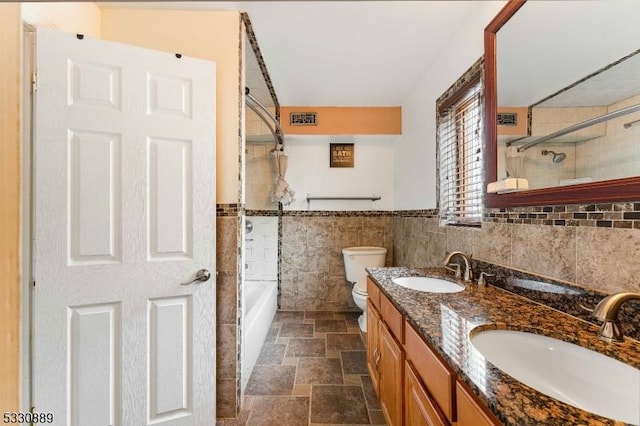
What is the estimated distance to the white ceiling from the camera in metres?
1.56

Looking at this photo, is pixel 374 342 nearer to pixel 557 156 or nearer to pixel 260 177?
pixel 557 156

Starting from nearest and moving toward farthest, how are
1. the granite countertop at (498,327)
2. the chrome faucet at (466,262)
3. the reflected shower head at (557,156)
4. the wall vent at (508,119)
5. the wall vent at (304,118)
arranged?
1. the granite countertop at (498,327)
2. the reflected shower head at (557,156)
3. the wall vent at (508,119)
4. the chrome faucet at (466,262)
5. the wall vent at (304,118)

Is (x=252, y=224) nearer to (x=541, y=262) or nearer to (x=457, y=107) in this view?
A: (x=457, y=107)

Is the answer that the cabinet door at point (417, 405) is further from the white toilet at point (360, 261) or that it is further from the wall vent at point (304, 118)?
the wall vent at point (304, 118)

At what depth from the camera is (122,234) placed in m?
1.26

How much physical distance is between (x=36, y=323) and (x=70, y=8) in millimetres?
1613

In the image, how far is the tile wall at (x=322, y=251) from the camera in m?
3.19

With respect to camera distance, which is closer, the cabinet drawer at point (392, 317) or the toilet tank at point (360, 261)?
the cabinet drawer at point (392, 317)

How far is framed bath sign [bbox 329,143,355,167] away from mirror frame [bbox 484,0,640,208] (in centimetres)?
191

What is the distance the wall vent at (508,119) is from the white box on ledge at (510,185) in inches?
11.4

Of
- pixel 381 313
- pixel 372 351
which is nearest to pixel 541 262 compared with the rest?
pixel 381 313

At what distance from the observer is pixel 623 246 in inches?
32.5

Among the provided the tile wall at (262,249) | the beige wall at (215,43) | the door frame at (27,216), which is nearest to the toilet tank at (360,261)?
the tile wall at (262,249)

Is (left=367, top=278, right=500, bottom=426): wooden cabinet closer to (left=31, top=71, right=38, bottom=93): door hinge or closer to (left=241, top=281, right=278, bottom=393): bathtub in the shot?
(left=241, top=281, right=278, bottom=393): bathtub
